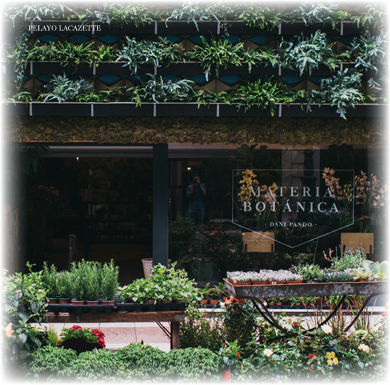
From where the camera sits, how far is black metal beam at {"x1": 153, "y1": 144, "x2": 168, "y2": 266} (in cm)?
645

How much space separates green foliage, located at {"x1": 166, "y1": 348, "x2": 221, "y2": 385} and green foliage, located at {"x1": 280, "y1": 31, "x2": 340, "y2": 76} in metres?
4.11

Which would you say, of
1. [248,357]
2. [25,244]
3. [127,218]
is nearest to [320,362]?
[248,357]

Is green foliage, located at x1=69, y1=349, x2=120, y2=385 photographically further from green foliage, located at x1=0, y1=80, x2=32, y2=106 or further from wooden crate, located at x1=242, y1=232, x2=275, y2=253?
green foliage, located at x1=0, y1=80, x2=32, y2=106

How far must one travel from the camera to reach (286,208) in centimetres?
695

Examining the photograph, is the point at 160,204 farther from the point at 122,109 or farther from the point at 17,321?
the point at 17,321

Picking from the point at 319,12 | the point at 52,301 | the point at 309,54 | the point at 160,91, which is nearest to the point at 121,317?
the point at 52,301

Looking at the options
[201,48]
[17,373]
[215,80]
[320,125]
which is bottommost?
[17,373]

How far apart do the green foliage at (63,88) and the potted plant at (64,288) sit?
8.48ft

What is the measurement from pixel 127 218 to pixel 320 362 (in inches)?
363

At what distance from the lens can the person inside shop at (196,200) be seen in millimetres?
6900

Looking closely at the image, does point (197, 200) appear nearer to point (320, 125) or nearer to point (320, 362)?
point (320, 125)

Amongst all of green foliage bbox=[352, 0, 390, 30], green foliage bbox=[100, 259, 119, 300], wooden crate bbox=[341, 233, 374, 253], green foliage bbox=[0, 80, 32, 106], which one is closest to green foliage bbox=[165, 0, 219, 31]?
green foliage bbox=[352, 0, 390, 30]

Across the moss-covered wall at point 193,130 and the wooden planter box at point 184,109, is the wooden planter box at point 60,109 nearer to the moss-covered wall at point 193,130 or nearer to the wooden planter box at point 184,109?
the moss-covered wall at point 193,130

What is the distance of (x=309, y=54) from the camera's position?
605 centimetres
